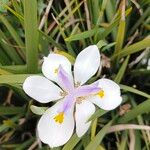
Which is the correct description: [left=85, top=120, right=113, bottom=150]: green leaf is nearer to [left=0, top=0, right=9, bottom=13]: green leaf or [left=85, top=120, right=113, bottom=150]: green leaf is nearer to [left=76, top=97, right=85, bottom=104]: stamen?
[left=76, top=97, right=85, bottom=104]: stamen

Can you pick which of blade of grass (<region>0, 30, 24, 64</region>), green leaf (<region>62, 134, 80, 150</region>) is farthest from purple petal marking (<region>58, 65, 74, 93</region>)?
blade of grass (<region>0, 30, 24, 64</region>)

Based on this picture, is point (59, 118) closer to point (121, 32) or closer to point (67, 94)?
point (67, 94)

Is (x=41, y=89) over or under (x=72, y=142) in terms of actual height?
over

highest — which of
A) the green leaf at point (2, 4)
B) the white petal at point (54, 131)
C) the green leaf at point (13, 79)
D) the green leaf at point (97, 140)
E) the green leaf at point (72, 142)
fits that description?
the green leaf at point (2, 4)

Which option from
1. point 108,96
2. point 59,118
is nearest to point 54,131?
point 59,118

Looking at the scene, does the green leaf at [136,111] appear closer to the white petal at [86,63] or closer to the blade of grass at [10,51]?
the white petal at [86,63]

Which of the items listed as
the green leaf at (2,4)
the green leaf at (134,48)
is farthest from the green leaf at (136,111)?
the green leaf at (2,4)
